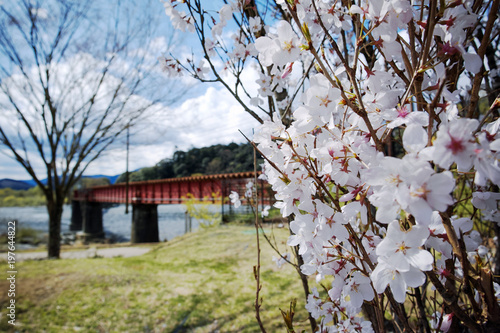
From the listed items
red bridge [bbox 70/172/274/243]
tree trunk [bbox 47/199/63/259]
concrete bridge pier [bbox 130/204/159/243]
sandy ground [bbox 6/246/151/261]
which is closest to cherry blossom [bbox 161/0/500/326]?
red bridge [bbox 70/172/274/243]

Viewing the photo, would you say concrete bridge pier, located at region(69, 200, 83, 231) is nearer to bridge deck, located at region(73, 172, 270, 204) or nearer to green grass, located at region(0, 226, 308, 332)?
bridge deck, located at region(73, 172, 270, 204)

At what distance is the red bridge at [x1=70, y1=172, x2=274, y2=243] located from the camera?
11.6m

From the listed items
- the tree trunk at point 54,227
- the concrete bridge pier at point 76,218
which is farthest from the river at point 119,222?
the tree trunk at point 54,227

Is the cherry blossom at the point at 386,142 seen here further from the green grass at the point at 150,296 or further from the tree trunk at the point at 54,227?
the tree trunk at the point at 54,227

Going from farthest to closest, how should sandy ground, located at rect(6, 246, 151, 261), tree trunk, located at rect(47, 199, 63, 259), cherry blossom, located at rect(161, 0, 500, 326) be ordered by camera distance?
tree trunk, located at rect(47, 199, 63, 259) < sandy ground, located at rect(6, 246, 151, 261) < cherry blossom, located at rect(161, 0, 500, 326)

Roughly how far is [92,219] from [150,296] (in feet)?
84.0

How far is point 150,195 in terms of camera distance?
15922 millimetres

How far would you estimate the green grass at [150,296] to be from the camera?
9.34ft

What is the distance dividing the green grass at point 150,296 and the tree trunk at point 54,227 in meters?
2.04

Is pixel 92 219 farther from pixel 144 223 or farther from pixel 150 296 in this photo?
pixel 150 296

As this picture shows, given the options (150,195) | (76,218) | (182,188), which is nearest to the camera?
(182,188)

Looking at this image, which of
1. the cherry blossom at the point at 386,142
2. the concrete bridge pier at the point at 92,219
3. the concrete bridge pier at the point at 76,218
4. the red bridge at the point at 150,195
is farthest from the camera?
the concrete bridge pier at the point at 76,218

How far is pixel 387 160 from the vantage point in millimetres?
Answer: 446

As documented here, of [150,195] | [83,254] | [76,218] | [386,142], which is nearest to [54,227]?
[83,254]
